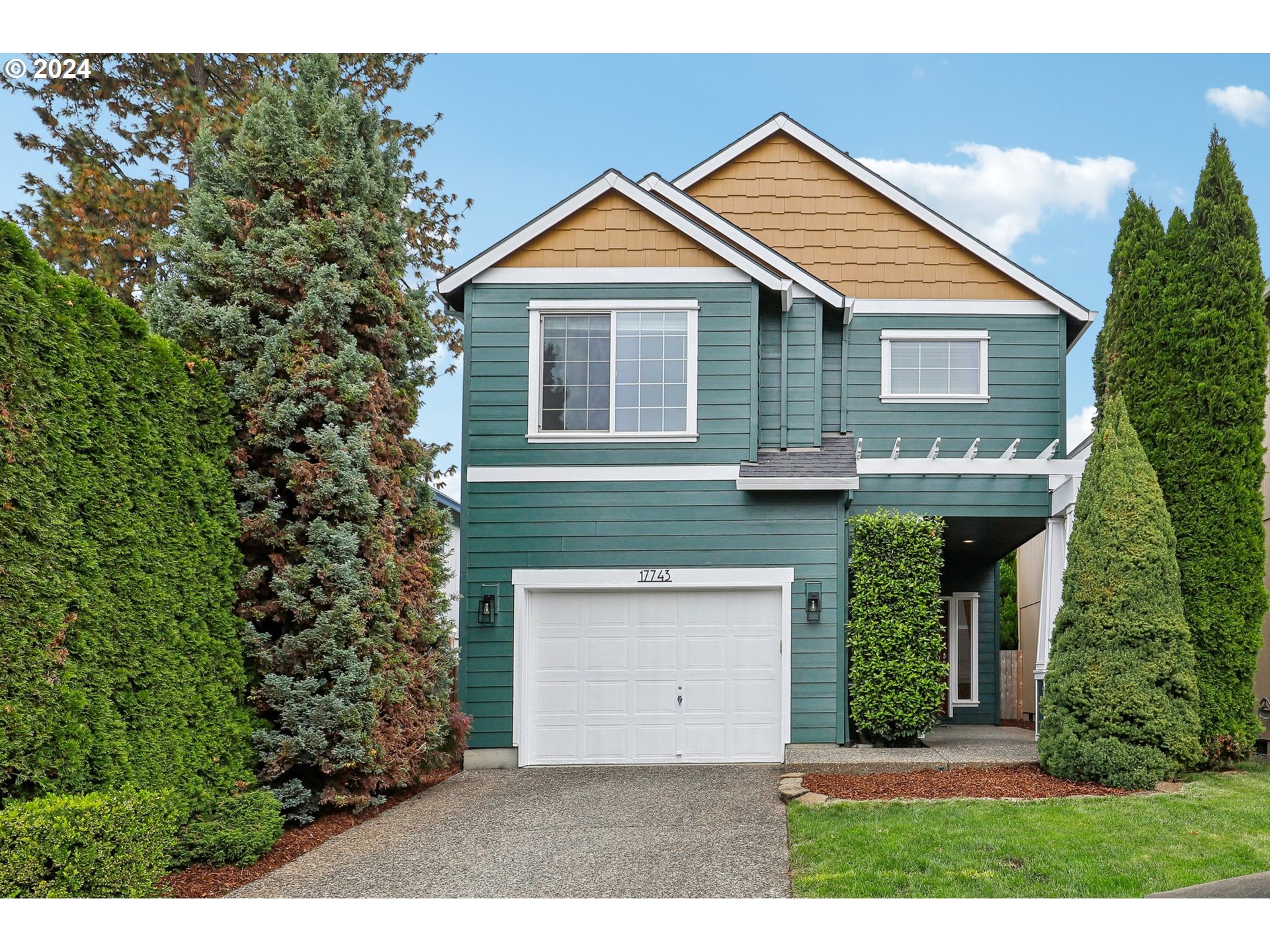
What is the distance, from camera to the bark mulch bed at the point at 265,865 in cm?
596

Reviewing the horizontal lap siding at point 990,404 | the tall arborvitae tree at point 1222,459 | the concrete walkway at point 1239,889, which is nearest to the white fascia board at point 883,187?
the horizontal lap siding at point 990,404

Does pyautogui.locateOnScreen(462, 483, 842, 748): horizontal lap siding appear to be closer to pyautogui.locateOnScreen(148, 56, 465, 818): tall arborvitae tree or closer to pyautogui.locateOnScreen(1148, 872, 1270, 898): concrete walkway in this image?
pyautogui.locateOnScreen(148, 56, 465, 818): tall arborvitae tree

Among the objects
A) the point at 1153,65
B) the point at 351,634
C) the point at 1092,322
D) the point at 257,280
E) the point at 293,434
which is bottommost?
the point at 351,634

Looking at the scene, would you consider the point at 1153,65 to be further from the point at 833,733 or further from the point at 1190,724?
the point at 833,733

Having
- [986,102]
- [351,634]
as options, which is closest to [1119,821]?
[351,634]

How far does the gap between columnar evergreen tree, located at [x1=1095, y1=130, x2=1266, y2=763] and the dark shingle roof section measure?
2.85 meters

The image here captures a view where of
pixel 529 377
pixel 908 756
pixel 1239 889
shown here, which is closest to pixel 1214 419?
pixel 908 756

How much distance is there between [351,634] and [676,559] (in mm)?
3910

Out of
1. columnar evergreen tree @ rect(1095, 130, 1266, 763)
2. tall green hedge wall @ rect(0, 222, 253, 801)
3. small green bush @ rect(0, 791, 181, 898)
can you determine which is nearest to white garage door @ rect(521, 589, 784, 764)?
tall green hedge wall @ rect(0, 222, 253, 801)

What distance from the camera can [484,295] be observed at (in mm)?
11047

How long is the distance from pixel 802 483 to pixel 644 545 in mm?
1827

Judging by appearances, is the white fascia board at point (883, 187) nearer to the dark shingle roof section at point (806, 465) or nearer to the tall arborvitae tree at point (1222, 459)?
the tall arborvitae tree at point (1222, 459)

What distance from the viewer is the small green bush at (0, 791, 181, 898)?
4.71 m

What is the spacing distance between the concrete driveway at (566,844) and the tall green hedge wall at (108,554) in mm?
1229
